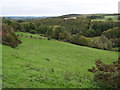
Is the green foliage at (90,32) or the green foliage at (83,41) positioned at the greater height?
the green foliage at (90,32)

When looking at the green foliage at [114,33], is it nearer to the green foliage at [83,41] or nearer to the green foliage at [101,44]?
the green foliage at [101,44]

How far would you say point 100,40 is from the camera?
2121 inches

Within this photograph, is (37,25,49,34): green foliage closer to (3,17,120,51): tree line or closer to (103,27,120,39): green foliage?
(3,17,120,51): tree line

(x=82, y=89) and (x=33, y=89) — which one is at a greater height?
(x=33, y=89)

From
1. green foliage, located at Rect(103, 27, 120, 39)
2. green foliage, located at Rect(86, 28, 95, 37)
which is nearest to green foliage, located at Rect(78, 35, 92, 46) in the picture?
green foliage, located at Rect(103, 27, 120, 39)

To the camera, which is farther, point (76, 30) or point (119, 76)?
point (76, 30)

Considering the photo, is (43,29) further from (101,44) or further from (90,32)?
(101,44)

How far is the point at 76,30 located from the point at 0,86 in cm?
8120

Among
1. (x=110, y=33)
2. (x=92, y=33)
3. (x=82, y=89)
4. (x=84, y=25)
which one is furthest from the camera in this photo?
(x=84, y=25)

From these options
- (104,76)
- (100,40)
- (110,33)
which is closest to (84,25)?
(110,33)

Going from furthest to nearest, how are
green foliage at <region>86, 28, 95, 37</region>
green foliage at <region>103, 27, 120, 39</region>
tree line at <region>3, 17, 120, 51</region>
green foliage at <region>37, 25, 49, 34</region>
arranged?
1. green foliage at <region>86, 28, 95, 37</region>
2. green foliage at <region>37, 25, 49, 34</region>
3. green foliage at <region>103, 27, 120, 39</region>
4. tree line at <region>3, 17, 120, 51</region>

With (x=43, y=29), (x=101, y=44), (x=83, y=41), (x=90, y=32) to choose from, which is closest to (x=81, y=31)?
(x=90, y=32)

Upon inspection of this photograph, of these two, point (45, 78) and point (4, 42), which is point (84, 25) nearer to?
point (4, 42)

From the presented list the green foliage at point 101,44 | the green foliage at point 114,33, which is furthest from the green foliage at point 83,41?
the green foliage at point 114,33
